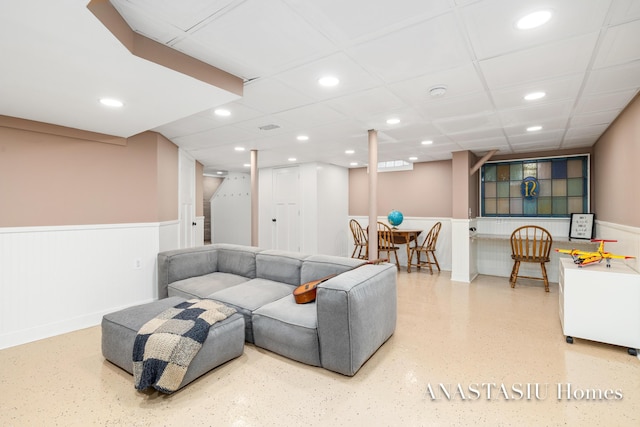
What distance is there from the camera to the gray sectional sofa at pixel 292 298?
2041mm

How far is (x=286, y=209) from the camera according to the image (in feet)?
20.7

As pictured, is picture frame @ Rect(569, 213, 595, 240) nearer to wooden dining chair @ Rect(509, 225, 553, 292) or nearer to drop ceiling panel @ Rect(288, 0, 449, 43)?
wooden dining chair @ Rect(509, 225, 553, 292)

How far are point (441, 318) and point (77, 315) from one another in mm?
3662

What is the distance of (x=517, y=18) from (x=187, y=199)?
4613 mm

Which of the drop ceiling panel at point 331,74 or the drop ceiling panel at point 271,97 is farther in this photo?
the drop ceiling panel at point 271,97

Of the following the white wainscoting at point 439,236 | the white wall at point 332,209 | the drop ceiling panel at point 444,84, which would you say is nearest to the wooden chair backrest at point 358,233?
the white wall at point 332,209

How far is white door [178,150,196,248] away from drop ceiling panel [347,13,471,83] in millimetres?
3518

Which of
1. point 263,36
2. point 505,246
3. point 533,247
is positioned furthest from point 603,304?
point 263,36

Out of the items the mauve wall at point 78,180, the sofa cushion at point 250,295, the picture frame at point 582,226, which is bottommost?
the sofa cushion at point 250,295

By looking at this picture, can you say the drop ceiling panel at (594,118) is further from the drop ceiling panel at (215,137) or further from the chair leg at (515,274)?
the drop ceiling panel at (215,137)

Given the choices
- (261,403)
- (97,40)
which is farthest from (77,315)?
(97,40)

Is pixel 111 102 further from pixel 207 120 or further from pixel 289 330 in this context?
pixel 289 330

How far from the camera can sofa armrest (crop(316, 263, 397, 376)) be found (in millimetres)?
2006

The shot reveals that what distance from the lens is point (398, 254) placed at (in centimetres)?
618
